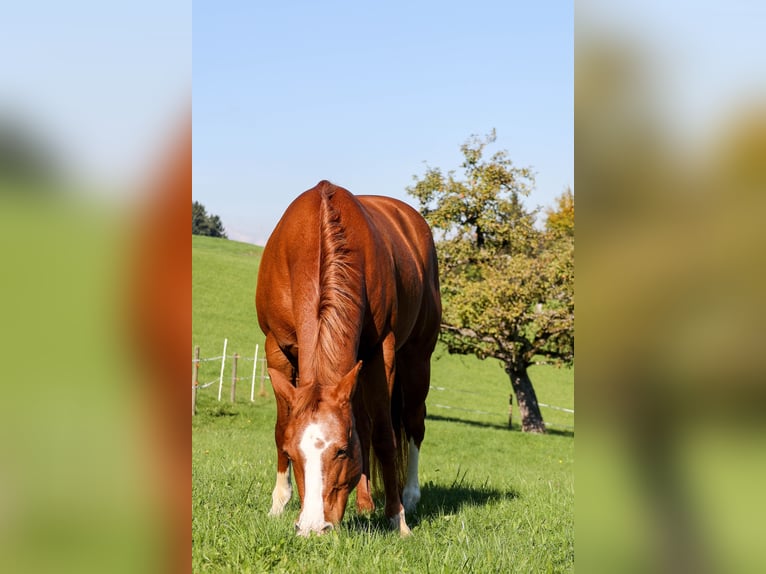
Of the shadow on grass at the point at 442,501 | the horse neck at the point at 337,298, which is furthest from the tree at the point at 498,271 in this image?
the horse neck at the point at 337,298

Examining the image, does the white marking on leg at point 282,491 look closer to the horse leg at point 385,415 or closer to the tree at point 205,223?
the horse leg at point 385,415

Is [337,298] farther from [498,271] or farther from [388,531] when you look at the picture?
[498,271]

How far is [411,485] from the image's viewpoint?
7.01m

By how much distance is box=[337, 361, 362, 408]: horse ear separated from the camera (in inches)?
173

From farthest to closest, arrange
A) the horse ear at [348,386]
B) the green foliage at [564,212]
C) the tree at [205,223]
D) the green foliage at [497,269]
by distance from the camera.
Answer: the tree at [205,223]
the green foliage at [564,212]
the green foliage at [497,269]
the horse ear at [348,386]

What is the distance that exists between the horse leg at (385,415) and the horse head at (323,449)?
1.09m

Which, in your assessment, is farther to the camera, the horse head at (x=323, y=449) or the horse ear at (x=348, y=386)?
the horse ear at (x=348, y=386)

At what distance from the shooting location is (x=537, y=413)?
84.4 ft

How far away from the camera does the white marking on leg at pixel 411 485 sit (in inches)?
270

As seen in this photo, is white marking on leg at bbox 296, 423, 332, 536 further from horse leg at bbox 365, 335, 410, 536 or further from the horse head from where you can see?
horse leg at bbox 365, 335, 410, 536

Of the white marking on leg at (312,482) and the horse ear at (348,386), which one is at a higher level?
the horse ear at (348,386)
